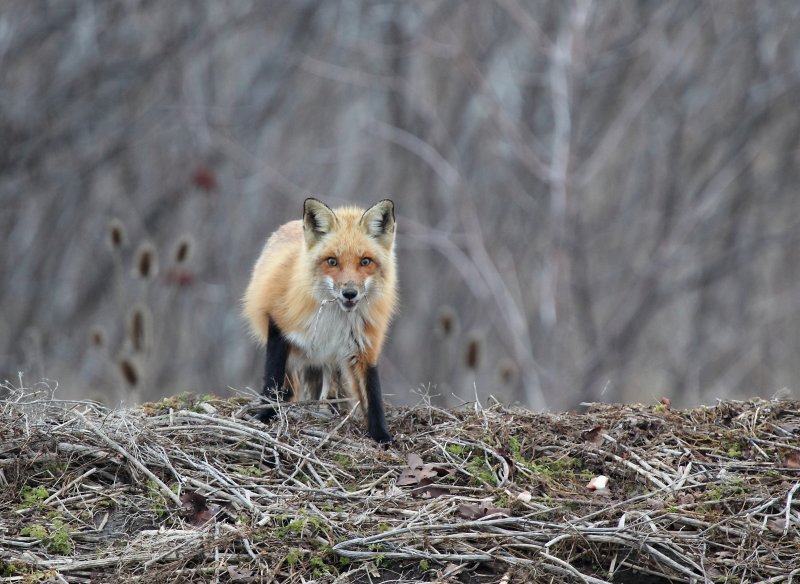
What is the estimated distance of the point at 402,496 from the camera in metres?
4.80

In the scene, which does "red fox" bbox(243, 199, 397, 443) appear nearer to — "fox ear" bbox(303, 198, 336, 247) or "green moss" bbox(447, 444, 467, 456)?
"fox ear" bbox(303, 198, 336, 247)

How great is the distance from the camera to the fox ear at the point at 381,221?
6664mm

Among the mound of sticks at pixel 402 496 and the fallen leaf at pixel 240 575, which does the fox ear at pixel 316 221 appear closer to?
the mound of sticks at pixel 402 496

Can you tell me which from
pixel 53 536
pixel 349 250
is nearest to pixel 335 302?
pixel 349 250

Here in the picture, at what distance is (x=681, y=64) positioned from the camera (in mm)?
15992

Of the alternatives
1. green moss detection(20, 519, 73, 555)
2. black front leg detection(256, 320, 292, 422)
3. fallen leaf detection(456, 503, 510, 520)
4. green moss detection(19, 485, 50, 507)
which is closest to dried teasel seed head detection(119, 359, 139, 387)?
black front leg detection(256, 320, 292, 422)

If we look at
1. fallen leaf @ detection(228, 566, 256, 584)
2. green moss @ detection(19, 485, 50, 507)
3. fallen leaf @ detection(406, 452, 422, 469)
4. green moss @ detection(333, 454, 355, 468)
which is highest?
green moss @ detection(19, 485, 50, 507)

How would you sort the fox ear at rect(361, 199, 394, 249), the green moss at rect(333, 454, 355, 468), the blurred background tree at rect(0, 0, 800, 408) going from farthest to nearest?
the blurred background tree at rect(0, 0, 800, 408)
the fox ear at rect(361, 199, 394, 249)
the green moss at rect(333, 454, 355, 468)

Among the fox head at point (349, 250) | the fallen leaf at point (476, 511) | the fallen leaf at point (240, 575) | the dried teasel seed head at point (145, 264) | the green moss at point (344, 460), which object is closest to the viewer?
the fallen leaf at point (240, 575)

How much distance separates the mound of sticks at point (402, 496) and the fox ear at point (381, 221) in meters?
1.27

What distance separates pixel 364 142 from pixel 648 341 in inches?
211

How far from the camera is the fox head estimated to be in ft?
20.9

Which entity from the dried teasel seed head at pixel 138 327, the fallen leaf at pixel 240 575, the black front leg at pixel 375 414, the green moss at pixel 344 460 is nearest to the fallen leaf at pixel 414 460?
the green moss at pixel 344 460

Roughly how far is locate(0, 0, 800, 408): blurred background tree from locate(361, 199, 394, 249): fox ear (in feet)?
21.5
